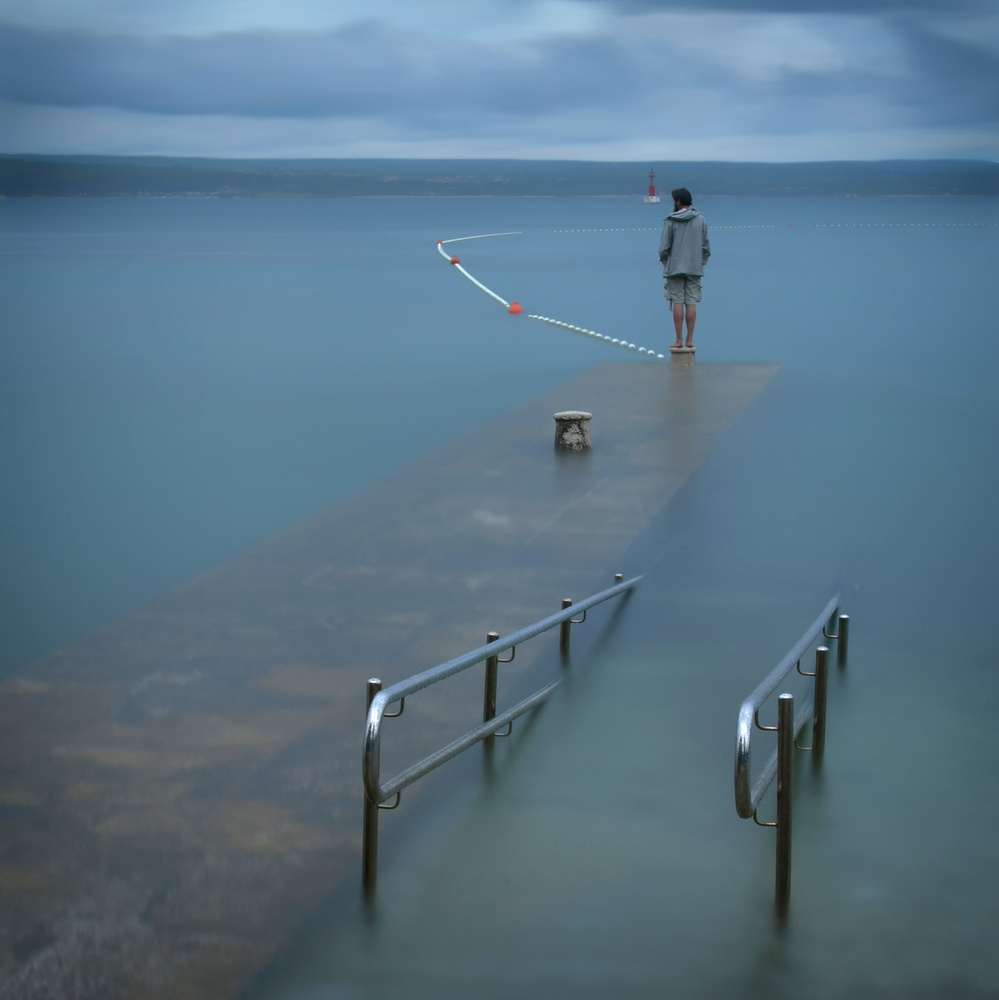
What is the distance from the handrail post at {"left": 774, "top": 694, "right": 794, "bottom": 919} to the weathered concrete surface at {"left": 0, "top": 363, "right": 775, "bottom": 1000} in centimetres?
106

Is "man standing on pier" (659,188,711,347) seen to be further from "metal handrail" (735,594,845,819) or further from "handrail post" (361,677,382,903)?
"handrail post" (361,677,382,903)

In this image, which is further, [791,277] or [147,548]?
[791,277]

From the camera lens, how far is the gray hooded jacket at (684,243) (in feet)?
43.6

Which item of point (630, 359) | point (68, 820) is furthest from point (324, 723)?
point (630, 359)

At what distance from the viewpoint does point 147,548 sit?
732 centimetres

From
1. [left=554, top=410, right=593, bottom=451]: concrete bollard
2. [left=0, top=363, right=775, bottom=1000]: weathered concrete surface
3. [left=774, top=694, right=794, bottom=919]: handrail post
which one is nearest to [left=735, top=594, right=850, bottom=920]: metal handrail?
[left=774, top=694, right=794, bottom=919]: handrail post

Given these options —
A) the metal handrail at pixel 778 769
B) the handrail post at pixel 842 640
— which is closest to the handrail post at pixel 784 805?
the metal handrail at pixel 778 769

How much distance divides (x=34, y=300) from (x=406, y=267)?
1047cm

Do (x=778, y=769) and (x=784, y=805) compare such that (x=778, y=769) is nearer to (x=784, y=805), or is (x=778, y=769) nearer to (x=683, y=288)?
(x=784, y=805)

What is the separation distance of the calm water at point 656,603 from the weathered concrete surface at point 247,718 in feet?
0.74

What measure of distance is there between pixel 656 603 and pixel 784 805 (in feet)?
8.50

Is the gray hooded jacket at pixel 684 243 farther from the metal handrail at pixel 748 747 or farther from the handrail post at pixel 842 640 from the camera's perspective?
the metal handrail at pixel 748 747

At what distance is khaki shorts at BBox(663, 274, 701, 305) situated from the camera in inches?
529

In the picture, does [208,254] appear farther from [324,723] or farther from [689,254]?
[324,723]
